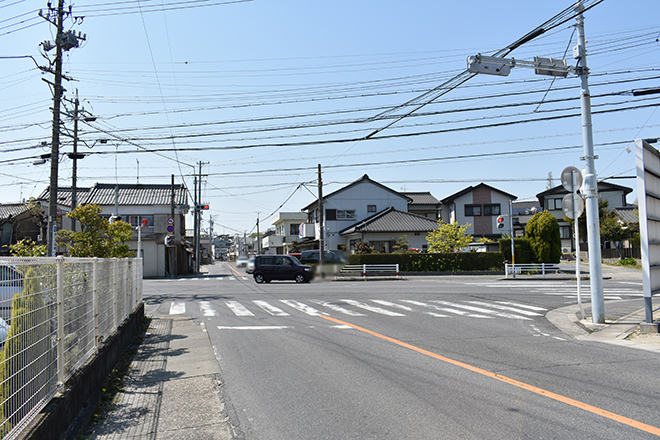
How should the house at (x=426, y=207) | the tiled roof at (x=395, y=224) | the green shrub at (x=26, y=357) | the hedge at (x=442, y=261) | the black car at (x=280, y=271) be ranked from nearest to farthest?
the green shrub at (x=26, y=357) < the black car at (x=280, y=271) < the hedge at (x=442, y=261) < the tiled roof at (x=395, y=224) < the house at (x=426, y=207)

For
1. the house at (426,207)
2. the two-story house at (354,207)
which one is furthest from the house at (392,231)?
the house at (426,207)

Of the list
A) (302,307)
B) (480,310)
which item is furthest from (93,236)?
(480,310)

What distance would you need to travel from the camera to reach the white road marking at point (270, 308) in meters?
14.0

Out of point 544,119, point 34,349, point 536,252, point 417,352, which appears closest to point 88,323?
point 34,349

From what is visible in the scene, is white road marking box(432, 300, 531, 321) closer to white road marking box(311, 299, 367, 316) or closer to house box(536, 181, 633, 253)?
white road marking box(311, 299, 367, 316)

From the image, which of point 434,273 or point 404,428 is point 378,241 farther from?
point 404,428

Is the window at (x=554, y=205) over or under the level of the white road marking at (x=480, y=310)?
over

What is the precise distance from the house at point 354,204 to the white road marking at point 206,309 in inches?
1267

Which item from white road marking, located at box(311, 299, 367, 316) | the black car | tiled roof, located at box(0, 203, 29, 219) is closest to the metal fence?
white road marking, located at box(311, 299, 367, 316)

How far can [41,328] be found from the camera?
167 inches

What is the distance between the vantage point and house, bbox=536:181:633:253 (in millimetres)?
51844

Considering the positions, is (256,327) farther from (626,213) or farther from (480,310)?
(626,213)

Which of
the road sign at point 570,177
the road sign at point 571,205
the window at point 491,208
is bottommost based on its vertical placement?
the road sign at point 571,205

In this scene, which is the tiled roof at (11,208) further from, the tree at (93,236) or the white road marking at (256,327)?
the white road marking at (256,327)
